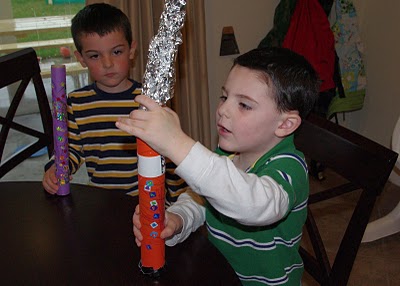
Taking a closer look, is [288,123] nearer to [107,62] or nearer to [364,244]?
[107,62]

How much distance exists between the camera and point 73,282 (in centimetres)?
87

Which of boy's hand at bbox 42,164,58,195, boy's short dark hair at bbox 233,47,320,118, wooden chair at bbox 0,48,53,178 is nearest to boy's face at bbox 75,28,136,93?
wooden chair at bbox 0,48,53,178

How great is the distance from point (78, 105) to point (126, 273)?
0.85 metres

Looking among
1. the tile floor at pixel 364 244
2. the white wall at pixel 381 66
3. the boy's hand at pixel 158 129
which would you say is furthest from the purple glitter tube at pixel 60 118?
the white wall at pixel 381 66

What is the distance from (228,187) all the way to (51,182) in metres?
0.55

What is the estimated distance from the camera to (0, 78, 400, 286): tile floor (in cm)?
226

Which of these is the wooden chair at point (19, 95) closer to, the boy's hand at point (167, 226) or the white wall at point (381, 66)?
the boy's hand at point (167, 226)

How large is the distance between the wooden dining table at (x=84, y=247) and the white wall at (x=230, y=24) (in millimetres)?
1882

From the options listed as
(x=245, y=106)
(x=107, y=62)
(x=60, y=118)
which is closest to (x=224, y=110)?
(x=245, y=106)

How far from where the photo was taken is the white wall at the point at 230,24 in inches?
114

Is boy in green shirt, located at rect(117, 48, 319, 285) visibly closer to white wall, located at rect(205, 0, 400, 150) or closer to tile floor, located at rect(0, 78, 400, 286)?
tile floor, located at rect(0, 78, 400, 286)

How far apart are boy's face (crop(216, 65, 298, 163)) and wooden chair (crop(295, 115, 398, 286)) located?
13 centimetres

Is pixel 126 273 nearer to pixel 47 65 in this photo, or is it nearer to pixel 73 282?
pixel 73 282

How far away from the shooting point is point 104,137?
1620 mm
